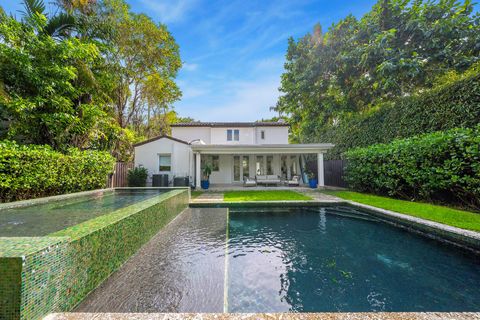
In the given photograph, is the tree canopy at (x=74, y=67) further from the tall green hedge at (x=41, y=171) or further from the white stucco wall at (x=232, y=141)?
the white stucco wall at (x=232, y=141)

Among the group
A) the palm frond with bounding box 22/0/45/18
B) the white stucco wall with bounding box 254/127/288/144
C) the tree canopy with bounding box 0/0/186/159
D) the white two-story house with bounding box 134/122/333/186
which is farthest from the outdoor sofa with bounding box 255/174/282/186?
the palm frond with bounding box 22/0/45/18

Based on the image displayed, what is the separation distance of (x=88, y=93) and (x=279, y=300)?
45.3ft

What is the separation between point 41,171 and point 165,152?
7539 mm

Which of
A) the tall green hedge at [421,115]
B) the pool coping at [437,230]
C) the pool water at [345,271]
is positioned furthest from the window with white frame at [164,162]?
the tall green hedge at [421,115]

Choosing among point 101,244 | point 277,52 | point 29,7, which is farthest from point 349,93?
point 29,7

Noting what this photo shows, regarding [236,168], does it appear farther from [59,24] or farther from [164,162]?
[59,24]

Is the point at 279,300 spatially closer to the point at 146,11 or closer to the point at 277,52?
A: the point at 277,52

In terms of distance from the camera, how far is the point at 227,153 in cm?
1315

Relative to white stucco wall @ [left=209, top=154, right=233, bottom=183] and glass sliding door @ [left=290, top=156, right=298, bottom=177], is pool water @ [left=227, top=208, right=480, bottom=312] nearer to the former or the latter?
white stucco wall @ [left=209, top=154, right=233, bottom=183]

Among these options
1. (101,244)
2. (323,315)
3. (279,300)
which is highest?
(101,244)

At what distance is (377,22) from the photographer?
11.8 meters

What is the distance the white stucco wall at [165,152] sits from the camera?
1409 centimetres

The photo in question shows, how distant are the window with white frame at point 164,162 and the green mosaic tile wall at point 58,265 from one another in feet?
37.8

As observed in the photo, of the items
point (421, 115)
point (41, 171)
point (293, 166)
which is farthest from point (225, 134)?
point (421, 115)
